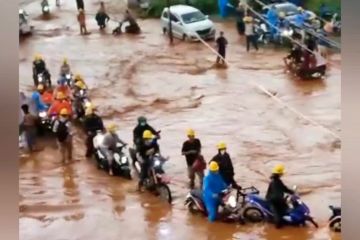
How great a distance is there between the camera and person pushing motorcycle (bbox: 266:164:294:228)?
1.07 meters

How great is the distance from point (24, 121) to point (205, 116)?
0.31 metres

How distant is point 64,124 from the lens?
1.14 meters

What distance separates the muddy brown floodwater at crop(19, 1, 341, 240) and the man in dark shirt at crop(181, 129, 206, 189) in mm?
15

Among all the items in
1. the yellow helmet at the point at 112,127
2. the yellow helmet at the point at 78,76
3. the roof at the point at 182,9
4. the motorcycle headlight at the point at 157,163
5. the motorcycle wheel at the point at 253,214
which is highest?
the roof at the point at 182,9

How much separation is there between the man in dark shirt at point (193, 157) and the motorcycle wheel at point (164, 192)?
44 mm

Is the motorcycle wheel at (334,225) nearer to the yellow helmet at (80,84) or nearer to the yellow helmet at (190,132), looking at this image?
the yellow helmet at (190,132)

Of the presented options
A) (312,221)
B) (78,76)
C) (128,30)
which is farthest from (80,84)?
(312,221)

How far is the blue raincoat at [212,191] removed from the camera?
1086 millimetres

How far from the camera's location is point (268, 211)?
110 centimetres

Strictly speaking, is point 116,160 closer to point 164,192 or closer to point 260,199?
point 164,192

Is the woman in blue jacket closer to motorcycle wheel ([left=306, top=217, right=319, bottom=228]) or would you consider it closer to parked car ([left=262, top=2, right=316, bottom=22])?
motorcycle wheel ([left=306, top=217, right=319, bottom=228])

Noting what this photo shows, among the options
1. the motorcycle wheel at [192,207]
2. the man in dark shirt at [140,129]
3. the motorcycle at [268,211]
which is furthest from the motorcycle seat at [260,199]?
the man in dark shirt at [140,129]

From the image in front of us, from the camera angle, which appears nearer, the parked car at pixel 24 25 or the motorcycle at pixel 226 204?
the parked car at pixel 24 25
